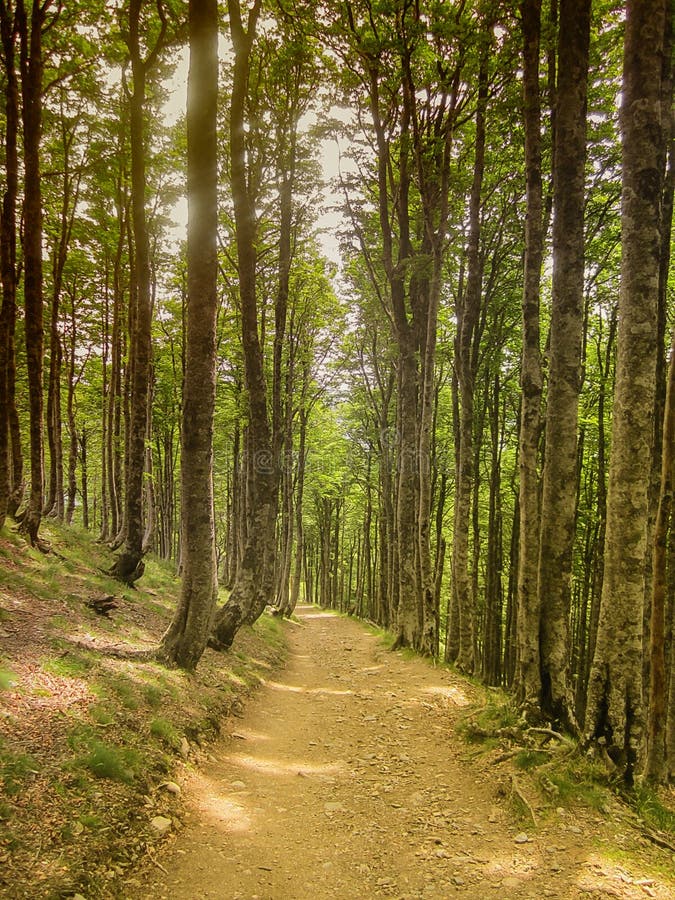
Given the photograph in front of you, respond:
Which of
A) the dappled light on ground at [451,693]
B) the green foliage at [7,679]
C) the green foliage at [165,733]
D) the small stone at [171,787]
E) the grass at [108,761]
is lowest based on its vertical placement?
the dappled light on ground at [451,693]

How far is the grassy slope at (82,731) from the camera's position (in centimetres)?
330

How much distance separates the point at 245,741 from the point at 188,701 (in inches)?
41.0

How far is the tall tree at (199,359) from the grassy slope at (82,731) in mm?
893

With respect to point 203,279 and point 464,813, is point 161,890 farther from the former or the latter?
point 203,279

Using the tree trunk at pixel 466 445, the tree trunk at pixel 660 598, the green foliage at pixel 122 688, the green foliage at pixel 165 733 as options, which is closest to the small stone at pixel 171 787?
the green foliage at pixel 165 733

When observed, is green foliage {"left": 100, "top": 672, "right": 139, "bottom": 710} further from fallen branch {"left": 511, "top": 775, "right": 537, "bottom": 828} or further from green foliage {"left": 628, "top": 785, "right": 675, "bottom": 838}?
green foliage {"left": 628, "top": 785, "right": 675, "bottom": 838}

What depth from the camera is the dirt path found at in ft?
12.4

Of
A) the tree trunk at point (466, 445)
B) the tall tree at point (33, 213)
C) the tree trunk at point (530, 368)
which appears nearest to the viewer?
the tree trunk at point (530, 368)

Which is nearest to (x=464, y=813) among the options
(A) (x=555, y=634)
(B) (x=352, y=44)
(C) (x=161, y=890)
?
(A) (x=555, y=634)

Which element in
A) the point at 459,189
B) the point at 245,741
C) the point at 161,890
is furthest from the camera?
the point at 459,189

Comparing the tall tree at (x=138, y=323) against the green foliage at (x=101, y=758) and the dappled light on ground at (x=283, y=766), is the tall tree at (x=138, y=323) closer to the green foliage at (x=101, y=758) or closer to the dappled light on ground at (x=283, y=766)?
the dappled light on ground at (x=283, y=766)

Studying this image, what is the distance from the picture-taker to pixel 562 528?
6.45 meters

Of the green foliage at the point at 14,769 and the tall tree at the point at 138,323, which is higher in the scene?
the tall tree at the point at 138,323

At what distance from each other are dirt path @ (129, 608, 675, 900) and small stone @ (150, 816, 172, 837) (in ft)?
0.50
